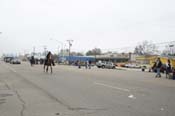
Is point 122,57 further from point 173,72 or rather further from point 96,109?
point 96,109

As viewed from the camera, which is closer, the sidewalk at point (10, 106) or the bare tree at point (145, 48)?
the sidewalk at point (10, 106)

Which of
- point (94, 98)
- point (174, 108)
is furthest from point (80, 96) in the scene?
point (174, 108)

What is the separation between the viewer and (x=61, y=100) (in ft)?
42.4

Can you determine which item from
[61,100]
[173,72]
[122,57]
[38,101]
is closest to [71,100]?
[61,100]

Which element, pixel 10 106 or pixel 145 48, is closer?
pixel 10 106

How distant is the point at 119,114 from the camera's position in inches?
384

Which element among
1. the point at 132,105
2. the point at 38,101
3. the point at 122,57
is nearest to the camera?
the point at 132,105

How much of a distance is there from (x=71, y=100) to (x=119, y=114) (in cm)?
345

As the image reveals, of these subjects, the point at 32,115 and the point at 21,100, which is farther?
the point at 21,100

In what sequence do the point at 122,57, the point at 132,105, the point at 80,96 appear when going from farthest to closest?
1. the point at 122,57
2. the point at 80,96
3. the point at 132,105

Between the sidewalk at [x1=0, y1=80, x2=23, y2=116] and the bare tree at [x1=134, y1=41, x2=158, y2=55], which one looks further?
the bare tree at [x1=134, y1=41, x2=158, y2=55]

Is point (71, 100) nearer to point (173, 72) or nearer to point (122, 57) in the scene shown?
point (173, 72)

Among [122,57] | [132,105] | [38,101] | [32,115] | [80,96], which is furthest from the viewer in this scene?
[122,57]

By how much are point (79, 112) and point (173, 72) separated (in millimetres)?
21600
